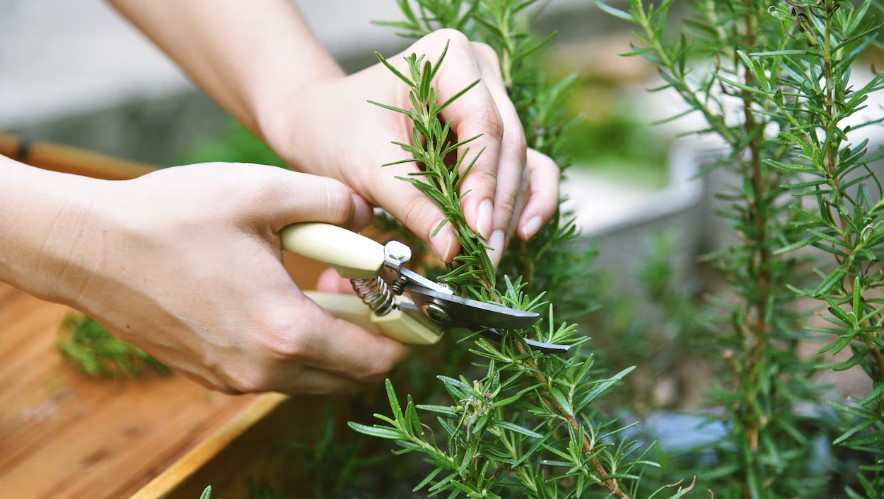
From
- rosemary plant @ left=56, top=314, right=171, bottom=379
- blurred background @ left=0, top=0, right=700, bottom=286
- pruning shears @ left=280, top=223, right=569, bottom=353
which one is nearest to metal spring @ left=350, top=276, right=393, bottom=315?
pruning shears @ left=280, top=223, right=569, bottom=353

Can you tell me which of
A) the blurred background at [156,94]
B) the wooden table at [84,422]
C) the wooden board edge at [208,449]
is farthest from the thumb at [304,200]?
the blurred background at [156,94]

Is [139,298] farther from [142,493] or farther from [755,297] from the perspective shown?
[755,297]

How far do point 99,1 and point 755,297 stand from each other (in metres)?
2.84

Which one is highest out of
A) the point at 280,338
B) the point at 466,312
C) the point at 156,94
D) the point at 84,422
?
the point at 466,312

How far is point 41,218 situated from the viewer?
29.7 inches

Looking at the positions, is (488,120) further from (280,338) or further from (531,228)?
(280,338)

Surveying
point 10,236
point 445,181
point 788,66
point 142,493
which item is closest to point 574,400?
point 445,181

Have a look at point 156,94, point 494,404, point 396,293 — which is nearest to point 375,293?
point 396,293

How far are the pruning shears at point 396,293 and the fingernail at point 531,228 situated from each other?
0.10 metres

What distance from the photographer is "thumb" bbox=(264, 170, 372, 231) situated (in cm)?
75

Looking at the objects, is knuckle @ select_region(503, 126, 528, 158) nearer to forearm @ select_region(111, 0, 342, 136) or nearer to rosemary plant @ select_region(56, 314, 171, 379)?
forearm @ select_region(111, 0, 342, 136)

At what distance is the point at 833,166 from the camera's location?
24.3 inches

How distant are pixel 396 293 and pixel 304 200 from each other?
0.12 metres

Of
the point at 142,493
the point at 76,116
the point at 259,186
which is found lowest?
the point at 76,116
